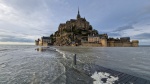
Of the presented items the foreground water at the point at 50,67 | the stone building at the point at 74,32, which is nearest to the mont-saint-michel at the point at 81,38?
the stone building at the point at 74,32

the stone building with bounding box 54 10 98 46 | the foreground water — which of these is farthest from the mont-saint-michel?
the foreground water

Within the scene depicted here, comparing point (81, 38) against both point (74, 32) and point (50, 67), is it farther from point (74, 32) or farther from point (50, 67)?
point (50, 67)

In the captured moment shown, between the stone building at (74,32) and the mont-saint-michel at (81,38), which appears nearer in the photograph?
the mont-saint-michel at (81,38)

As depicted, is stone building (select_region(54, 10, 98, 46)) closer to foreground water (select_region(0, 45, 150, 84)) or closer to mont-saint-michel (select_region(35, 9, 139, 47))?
mont-saint-michel (select_region(35, 9, 139, 47))

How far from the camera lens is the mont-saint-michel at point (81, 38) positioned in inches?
5305

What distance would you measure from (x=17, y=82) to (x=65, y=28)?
149754 millimetres

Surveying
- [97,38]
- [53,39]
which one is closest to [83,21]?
[97,38]

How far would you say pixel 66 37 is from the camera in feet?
476

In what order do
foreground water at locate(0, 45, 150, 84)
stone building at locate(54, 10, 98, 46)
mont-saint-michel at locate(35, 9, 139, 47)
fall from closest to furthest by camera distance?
1. foreground water at locate(0, 45, 150, 84)
2. mont-saint-michel at locate(35, 9, 139, 47)
3. stone building at locate(54, 10, 98, 46)

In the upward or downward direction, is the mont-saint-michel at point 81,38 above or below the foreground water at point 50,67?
above

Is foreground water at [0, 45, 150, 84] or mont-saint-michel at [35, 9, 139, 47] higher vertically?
mont-saint-michel at [35, 9, 139, 47]

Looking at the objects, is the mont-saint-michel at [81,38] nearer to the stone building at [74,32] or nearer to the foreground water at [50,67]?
the stone building at [74,32]

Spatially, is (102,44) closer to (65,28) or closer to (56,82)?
(65,28)

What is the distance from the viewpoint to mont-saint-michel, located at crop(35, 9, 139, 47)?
134750mm
